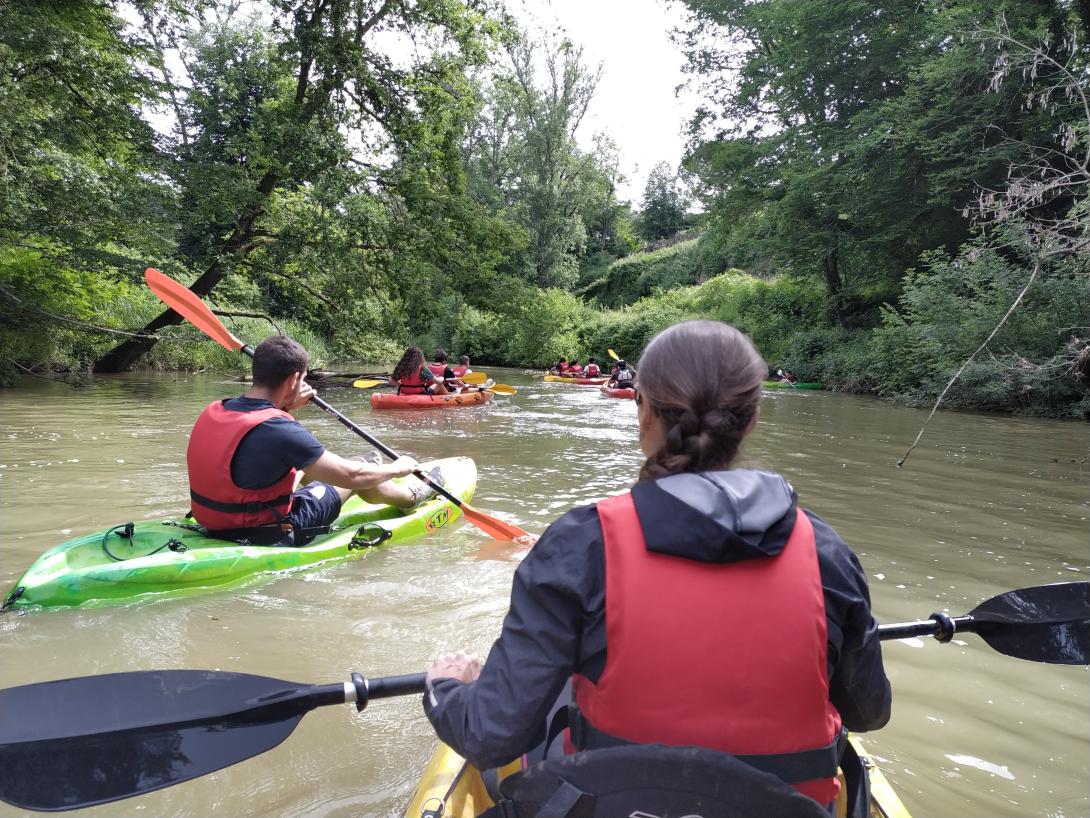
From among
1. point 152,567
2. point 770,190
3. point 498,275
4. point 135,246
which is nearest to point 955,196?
point 770,190

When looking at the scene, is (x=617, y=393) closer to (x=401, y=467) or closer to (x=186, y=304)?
(x=186, y=304)

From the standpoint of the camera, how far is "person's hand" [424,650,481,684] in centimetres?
154

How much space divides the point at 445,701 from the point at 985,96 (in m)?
15.7

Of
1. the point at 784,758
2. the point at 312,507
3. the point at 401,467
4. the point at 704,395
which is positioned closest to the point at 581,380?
the point at 401,467

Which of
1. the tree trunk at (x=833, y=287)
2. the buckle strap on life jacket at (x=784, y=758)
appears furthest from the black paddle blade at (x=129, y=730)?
the tree trunk at (x=833, y=287)

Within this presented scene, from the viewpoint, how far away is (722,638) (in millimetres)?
1138

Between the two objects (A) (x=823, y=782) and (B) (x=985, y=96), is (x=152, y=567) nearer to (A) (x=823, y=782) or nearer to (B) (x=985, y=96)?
(A) (x=823, y=782)

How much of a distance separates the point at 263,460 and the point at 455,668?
228 cm

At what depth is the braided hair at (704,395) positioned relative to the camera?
128 cm

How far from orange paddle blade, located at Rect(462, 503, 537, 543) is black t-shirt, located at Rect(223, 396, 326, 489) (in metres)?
1.18

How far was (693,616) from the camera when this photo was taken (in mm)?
1137

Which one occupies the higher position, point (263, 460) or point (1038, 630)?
point (263, 460)

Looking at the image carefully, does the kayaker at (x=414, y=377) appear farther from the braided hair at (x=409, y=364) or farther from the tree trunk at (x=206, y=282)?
the tree trunk at (x=206, y=282)

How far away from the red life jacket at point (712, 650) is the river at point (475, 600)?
295 mm
